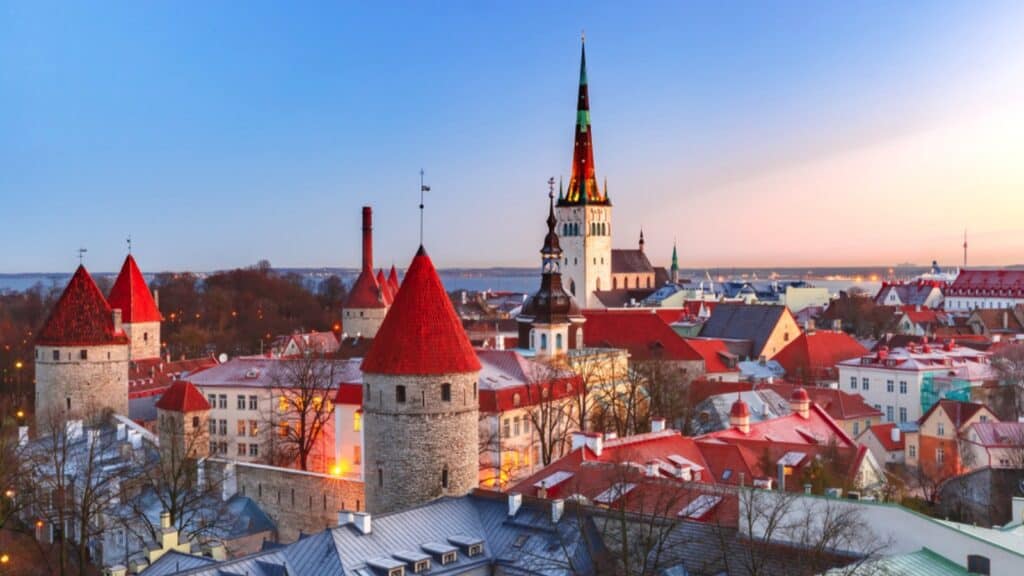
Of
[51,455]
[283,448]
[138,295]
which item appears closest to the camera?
[51,455]

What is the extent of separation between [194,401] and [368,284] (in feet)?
91.6

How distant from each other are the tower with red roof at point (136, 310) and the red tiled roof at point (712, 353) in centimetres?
2869

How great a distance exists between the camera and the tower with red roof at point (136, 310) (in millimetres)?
53844

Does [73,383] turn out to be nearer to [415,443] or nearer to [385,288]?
[415,443]

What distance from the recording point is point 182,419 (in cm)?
3522

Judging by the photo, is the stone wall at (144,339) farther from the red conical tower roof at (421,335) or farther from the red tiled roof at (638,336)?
the red conical tower roof at (421,335)

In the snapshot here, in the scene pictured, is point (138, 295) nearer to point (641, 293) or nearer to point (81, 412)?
A: point (81, 412)

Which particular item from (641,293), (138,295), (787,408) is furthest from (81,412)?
(641,293)

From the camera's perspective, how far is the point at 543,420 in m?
35.1

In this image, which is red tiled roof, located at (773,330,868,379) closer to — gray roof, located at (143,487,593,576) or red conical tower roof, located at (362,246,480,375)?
red conical tower roof, located at (362,246,480,375)

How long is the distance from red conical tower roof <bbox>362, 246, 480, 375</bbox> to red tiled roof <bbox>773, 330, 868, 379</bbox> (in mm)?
33938

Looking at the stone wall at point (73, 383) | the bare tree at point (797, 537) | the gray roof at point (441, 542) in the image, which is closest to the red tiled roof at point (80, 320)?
the stone wall at point (73, 383)

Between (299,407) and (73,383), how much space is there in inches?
406

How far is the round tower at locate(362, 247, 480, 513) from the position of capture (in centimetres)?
2528
